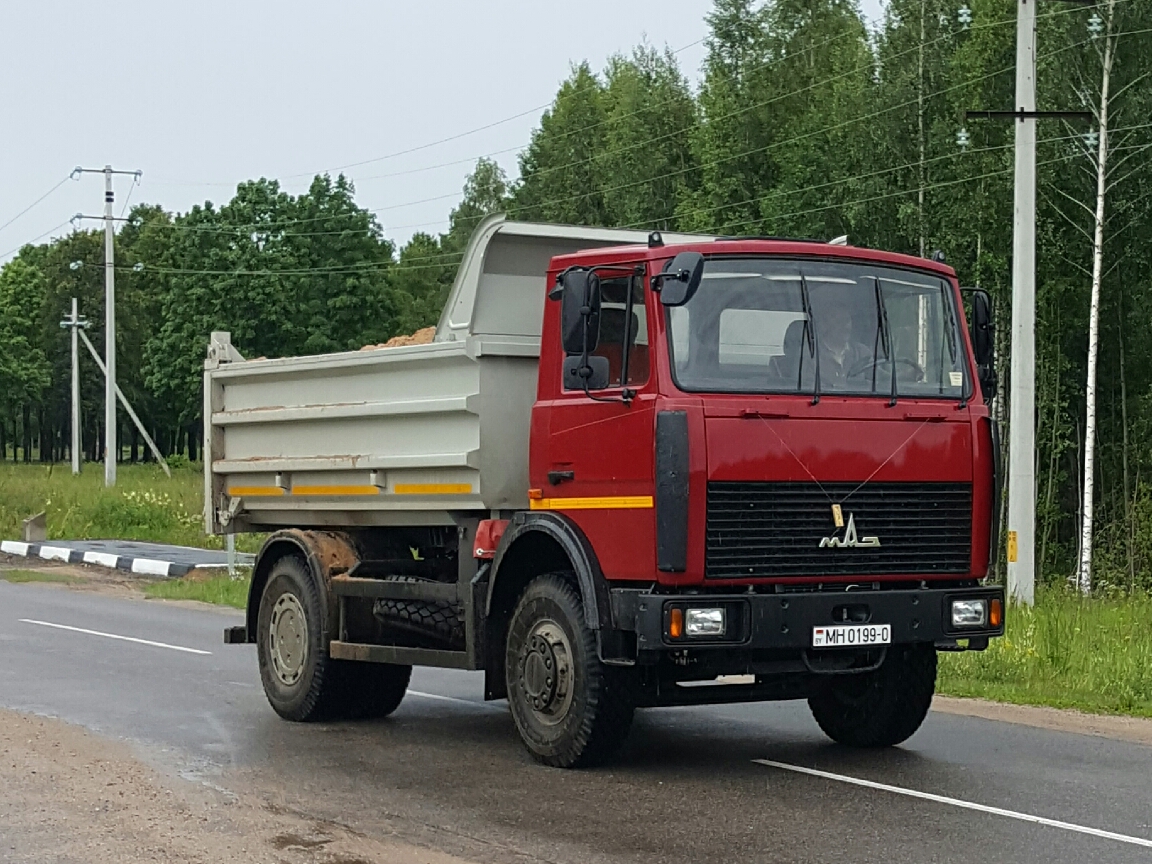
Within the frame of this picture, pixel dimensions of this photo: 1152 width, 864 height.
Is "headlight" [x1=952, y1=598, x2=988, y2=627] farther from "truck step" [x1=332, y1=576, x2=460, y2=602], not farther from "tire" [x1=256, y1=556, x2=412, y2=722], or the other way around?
"tire" [x1=256, y1=556, x2=412, y2=722]

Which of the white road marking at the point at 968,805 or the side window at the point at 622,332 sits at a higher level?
the side window at the point at 622,332

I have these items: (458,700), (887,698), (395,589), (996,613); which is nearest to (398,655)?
(395,589)

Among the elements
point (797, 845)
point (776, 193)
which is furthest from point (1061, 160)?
point (797, 845)

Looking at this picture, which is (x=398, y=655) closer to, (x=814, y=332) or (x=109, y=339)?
→ (x=814, y=332)

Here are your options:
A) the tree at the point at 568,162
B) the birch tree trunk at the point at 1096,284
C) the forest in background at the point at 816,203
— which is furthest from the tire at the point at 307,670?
the tree at the point at 568,162

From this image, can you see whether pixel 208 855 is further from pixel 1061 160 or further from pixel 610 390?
pixel 1061 160

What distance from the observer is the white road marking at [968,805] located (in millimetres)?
7168

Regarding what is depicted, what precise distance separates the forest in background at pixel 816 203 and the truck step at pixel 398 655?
1433cm

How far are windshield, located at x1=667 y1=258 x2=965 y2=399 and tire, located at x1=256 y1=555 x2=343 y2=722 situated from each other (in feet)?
12.5

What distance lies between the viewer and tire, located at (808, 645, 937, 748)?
9641 millimetres

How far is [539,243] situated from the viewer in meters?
10.3

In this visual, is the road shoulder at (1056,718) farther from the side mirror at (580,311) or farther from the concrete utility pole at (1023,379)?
the concrete utility pole at (1023,379)

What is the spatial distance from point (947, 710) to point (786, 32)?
43.8 meters

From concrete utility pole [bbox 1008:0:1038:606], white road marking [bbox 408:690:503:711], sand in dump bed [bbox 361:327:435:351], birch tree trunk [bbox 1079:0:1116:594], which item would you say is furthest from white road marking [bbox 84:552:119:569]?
sand in dump bed [bbox 361:327:435:351]
